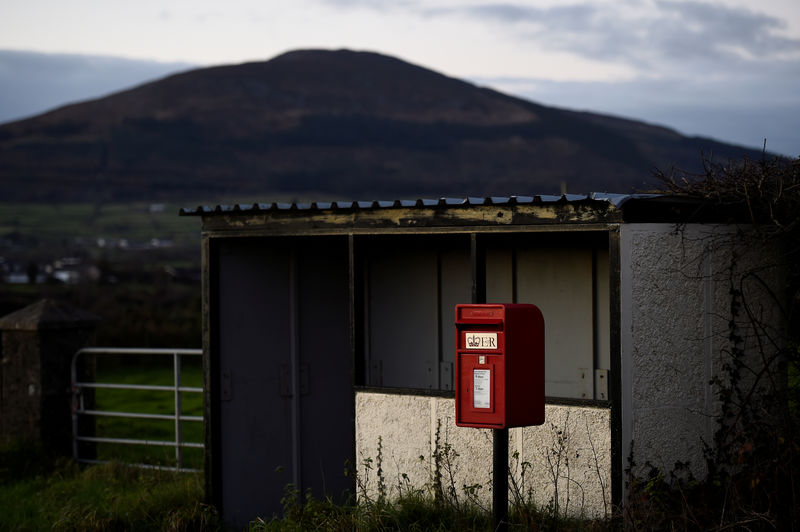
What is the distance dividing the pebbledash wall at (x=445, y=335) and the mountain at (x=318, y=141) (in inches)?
4256

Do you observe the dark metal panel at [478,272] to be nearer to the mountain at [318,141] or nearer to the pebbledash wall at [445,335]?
the pebbledash wall at [445,335]

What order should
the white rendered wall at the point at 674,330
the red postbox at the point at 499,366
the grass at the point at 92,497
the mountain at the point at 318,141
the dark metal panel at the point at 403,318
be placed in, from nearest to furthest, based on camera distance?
1. the red postbox at the point at 499,366
2. the white rendered wall at the point at 674,330
3. the grass at the point at 92,497
4. the dark metal panel at the point at 403,318
5. the mountain at the point at 318,141

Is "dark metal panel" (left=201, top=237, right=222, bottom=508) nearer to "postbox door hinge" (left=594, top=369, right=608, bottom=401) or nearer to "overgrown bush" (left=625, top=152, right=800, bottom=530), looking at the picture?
"postbox door hinge" (left=594, top=369, right=608, bottom=401)

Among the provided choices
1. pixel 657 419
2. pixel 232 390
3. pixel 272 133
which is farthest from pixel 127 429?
pixel 272 133

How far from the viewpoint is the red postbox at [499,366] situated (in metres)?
5.13

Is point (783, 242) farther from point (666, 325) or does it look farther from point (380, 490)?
point (380, 490)

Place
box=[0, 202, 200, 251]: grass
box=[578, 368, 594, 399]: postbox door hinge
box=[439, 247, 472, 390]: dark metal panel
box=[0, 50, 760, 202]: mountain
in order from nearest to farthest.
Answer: box=[578, 368, 594, 399]: postbox door hinge → box=[439, 247, 472, 390]: dark metal panel → box=[0, 202, 200, 251]: grass → box=[0, 50, 760, 202]: mountain

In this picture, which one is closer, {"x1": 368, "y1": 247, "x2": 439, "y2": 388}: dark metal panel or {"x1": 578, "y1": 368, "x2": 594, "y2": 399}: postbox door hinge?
{"x1": 578, "y1": 368, "x2": 594, "y2": 399}: postbox door hinge

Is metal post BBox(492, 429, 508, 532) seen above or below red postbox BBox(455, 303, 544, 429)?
below

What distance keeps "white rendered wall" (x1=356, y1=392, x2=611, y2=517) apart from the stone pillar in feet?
15.0

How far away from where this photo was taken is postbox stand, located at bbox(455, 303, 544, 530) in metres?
5.13

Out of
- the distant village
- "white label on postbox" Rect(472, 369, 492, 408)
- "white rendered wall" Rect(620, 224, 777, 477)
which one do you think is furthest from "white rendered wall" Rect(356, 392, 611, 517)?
the distant village

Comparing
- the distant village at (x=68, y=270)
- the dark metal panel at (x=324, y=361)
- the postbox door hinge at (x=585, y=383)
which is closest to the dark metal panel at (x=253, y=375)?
the dark metal panel at (x=324, y=361)

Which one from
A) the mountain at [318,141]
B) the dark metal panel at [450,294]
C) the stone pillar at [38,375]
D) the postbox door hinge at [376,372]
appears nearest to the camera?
the dark metal panel at [450,294]
